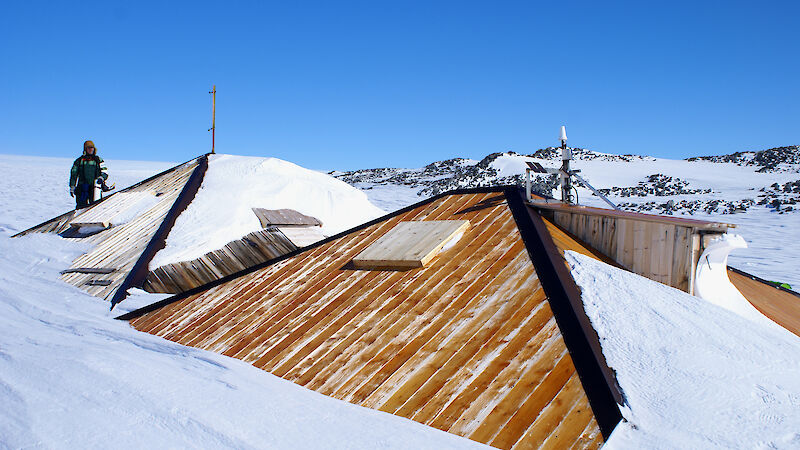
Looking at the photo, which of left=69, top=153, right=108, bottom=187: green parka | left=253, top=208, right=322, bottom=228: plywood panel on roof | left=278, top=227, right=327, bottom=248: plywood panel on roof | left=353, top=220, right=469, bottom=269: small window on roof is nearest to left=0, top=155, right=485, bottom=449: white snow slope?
left=353, top=220, right=469, bottom=269: small window on roof

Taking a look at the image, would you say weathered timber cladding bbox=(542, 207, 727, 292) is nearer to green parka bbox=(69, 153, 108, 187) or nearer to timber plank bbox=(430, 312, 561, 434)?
timber plank bbox=(430, 312, 561, 434)

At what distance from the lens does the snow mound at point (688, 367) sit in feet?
13.5

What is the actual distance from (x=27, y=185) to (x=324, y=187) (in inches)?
1104

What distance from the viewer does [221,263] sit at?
12422 mm

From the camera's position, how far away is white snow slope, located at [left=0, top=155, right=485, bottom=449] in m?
3.34

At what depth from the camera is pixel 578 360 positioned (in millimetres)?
4914

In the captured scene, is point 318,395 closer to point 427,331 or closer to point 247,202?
point 427,331

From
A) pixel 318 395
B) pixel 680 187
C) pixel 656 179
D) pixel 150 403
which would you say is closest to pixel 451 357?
pixel 318 395

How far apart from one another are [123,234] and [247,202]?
9.56 feet

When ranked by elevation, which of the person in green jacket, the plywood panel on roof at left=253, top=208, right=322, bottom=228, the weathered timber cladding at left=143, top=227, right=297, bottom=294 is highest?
the person in green jacket

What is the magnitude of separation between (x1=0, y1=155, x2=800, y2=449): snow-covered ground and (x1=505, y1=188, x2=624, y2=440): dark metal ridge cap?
100 mm

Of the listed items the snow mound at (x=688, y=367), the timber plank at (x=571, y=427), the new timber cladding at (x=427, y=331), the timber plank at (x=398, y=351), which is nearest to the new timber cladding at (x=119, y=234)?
the new timber cladding at (x=427, y=331)

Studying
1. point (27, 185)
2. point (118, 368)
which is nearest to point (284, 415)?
point (118, 368)

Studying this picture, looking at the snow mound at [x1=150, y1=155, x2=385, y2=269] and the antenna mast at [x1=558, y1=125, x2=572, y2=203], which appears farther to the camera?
the snow mound at [x1=150, y1=155, x2=385, y2=269]
